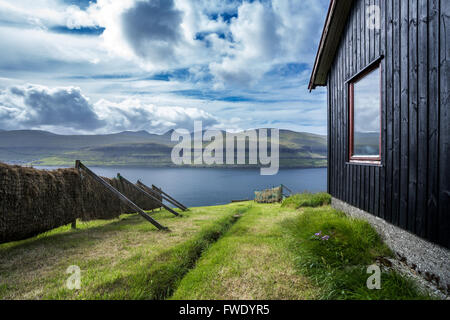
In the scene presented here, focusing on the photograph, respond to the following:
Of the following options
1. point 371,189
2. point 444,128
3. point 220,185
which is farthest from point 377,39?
point 220,185

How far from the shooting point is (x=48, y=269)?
401cm

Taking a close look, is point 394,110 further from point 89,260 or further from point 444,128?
point 89,260

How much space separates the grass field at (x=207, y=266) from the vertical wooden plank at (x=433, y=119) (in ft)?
3.38

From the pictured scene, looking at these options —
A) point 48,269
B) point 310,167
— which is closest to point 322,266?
point 48,269

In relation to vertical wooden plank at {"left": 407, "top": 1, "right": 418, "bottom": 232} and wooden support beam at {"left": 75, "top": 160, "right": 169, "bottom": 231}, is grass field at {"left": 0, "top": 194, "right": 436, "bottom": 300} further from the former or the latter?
vertical wooden plank at {"left": 407, "top": 1, "right": 418, "bottom": 232}

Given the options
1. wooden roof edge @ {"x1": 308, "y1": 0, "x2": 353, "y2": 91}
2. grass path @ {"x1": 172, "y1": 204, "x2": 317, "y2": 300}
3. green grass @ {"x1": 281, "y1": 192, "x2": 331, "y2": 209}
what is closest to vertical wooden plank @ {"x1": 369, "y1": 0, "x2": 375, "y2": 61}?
wooden roof edge @ {"x1": 308, "y1": 0, "x2": 353, "y2": 91}

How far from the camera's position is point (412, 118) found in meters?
3.75

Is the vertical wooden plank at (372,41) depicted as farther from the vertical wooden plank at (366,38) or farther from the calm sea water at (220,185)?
the calm sea water at (220,185)

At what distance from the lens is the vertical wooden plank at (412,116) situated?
3671mm

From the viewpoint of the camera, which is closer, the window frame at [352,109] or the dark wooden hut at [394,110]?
the dark wooden hut at [394,110]

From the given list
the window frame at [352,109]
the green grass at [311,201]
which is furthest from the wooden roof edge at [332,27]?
the green grass at [311,201]

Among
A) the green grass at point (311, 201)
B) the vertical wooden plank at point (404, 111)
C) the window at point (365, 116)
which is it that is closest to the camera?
the vertical wooden plank at point (404, 111)

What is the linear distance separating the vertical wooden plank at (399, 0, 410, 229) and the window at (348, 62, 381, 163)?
939 mm
